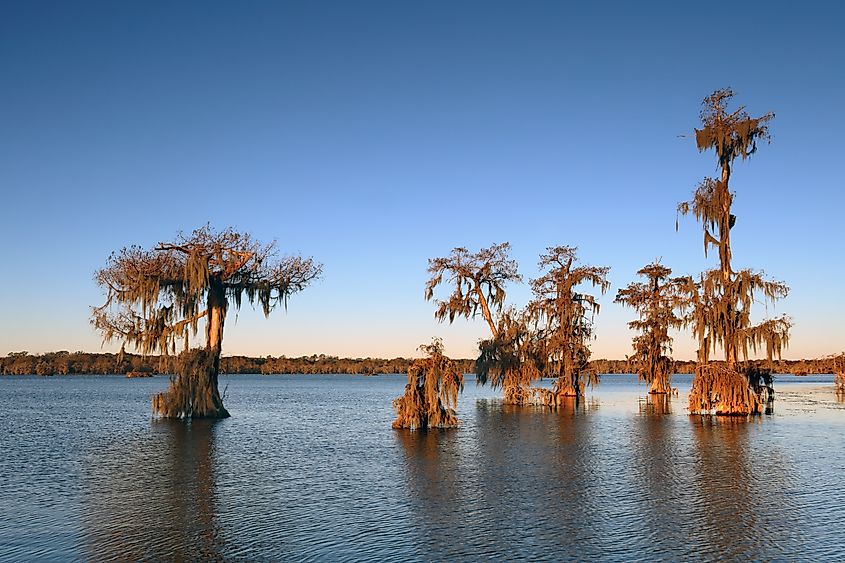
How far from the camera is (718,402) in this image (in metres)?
36.7

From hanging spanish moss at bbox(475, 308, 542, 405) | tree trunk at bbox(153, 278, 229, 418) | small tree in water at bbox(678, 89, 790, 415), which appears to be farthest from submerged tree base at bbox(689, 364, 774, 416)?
tree trunk at bbox(153, 278, 229, 418)

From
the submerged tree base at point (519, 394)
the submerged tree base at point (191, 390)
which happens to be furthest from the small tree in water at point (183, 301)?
the submerged tree base at point (519, 394)

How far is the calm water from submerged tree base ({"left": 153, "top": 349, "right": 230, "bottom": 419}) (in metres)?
3.62

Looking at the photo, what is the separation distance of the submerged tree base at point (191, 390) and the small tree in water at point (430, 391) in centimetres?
923

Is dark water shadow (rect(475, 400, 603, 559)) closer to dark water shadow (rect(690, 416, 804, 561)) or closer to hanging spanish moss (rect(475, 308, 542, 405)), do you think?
dark water shadow (rect(690, 416, 804, 561))

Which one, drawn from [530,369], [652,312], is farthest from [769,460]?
[652,312]

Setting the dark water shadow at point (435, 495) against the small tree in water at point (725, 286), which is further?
the small tree in water at point (725, 286)

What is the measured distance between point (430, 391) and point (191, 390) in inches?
455

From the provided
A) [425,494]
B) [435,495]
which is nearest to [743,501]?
[435,495]

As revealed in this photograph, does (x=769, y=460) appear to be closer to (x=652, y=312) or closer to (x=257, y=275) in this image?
(x=257, y=275)

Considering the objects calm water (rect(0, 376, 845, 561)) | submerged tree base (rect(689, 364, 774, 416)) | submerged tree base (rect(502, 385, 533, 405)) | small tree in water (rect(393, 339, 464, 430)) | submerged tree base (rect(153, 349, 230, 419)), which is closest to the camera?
calm water (rect(0, 376, 845, 561))

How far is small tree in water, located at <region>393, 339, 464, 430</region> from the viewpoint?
98.8 ft

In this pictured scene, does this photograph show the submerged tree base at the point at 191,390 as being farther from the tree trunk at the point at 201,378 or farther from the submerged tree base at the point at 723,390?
the submerged tree base at the point at 723,390

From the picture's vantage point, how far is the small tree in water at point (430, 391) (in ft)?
98.8
